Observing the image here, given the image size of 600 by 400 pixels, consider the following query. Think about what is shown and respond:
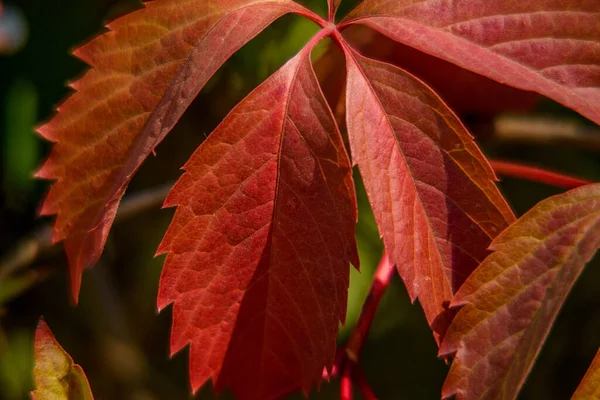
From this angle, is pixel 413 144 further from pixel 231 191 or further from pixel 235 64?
pixel 235 64

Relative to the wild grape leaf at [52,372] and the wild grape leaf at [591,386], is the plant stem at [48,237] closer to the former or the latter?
the wild grape leaf at [52,372]

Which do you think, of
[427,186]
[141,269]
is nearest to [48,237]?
[141,269]

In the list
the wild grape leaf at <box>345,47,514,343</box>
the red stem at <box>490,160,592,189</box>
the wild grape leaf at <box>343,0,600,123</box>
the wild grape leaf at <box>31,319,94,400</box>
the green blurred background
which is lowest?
the green blurred background

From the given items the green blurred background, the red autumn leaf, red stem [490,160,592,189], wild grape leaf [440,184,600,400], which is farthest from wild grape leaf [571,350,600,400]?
the green blurred background

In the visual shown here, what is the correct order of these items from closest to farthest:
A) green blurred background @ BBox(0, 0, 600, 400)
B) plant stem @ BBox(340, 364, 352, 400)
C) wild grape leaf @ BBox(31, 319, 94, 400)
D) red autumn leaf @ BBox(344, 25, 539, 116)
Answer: wild grape leaf @ BBox(31, 319, 94, 400), plant stem @ BBox(340, 364, 352, 400), red autumn leaf @ BBox(344, 25, 539, 116), green blurred background @ BBox(0, 0, 600, 400)

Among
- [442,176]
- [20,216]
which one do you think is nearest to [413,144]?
[442,176]

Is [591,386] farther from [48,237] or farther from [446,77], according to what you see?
[48,237]

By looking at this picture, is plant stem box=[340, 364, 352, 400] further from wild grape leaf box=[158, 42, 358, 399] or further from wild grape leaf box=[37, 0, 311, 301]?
wild grape leaf box=[37, 0, 311, 301]
